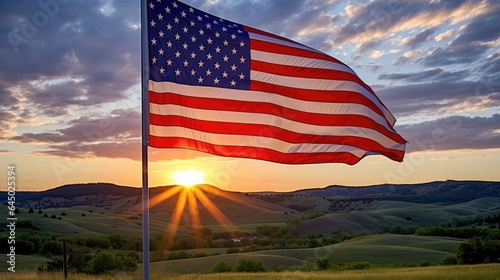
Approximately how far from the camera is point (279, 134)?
39.8 feet

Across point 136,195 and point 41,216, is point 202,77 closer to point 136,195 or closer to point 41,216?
point 41,216

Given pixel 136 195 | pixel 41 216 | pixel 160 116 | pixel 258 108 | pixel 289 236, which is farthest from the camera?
pixel 136 195

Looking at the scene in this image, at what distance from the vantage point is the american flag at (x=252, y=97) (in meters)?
11.5

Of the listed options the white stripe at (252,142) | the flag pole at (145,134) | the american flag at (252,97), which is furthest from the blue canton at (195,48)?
the white stripe at (252,142)

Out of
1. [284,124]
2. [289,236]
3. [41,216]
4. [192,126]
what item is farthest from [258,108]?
[289,236]

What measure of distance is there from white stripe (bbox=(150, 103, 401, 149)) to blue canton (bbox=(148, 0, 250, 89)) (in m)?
0.61

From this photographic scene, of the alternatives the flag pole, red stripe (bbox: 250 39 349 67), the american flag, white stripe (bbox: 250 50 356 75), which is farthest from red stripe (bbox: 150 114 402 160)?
red stripe (bbox: 250 39 349 67)

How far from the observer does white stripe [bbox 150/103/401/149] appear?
11.8m

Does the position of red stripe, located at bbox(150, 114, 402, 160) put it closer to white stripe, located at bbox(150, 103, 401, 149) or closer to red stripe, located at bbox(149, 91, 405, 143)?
white stripe, located at bbox(150, 103, 401, 149)

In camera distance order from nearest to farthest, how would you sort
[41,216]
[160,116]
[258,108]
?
1. [160,116]
2. [258,108]
3. [41,216]

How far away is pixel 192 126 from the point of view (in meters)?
11.7

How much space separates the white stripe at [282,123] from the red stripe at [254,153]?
52 centimetres

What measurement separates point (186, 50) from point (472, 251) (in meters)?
56.5

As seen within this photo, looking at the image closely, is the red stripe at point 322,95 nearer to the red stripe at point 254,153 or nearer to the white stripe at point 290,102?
the white stripe at point 290,102
